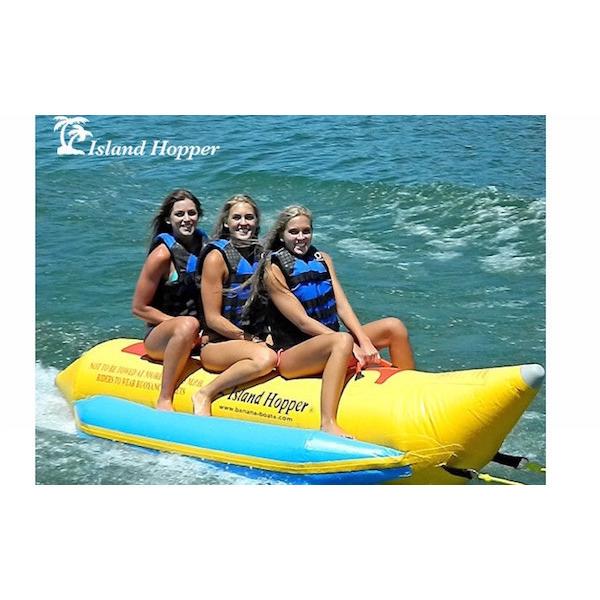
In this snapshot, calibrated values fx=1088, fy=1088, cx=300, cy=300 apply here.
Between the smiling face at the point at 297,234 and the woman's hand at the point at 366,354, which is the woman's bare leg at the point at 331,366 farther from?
the smiling face at the point at 297,234

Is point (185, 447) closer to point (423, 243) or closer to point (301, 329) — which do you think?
point (301, 329)

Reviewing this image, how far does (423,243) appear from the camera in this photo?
7.51m

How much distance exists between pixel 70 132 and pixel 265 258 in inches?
57.5

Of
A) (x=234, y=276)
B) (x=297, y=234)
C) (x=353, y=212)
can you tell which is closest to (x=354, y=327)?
(x=297, y=234)

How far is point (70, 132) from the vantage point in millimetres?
5590

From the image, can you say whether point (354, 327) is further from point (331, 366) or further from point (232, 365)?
point (232, 365)

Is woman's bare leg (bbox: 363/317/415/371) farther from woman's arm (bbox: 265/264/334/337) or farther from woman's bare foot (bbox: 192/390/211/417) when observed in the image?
woman's bare foot (bbox: 192/390/211/417)

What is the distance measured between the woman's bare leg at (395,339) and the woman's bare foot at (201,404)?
31.0 inches

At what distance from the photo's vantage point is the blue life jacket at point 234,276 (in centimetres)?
491

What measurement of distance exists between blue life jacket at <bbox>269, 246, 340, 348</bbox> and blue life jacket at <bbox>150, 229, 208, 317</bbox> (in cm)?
47

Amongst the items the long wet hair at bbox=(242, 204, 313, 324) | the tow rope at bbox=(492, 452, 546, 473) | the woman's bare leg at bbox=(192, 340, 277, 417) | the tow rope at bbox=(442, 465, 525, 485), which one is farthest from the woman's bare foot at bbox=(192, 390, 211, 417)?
the tow rope at bbox=(492, 452, 546, 473)

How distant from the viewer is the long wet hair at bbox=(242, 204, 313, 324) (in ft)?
15.6

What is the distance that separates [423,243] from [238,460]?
326 cm

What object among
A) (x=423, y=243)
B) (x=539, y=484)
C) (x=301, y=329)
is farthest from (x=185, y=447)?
(x=423, y=243)
